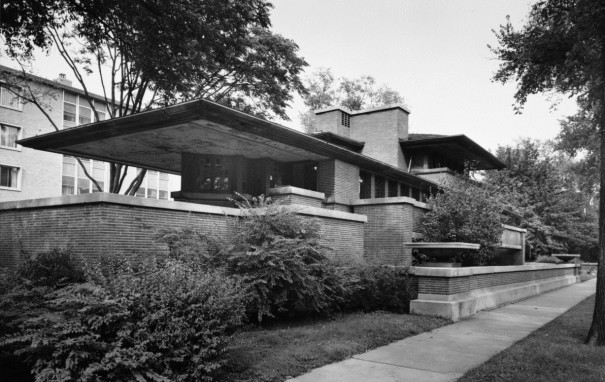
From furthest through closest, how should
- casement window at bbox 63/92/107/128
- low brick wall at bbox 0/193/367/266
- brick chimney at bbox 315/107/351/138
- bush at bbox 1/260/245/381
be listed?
casement window at bbox 63/92/107/128 → brick chimney at bbox 315/107/351/138 → low brick wall at bbox 0/193/367/266 → bush at bbox 1/260/245/381

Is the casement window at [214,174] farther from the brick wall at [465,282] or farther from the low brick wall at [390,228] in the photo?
the brick wall at [465,282]

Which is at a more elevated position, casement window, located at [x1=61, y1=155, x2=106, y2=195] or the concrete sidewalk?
casement window, located at [x1=61, y1=155, x2=106, y2=195]

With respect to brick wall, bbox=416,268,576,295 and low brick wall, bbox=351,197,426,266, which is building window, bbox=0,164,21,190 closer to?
low brick wall, bbox=351,197,426,266

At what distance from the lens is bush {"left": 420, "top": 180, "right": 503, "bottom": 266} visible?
53.6ft

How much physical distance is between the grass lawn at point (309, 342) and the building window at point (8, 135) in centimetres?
3314

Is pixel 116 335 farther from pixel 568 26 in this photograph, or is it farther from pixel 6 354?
pixel 568 26

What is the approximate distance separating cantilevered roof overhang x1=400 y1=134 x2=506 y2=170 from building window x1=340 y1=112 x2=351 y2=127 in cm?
404

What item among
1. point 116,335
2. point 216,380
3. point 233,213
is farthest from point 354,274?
point 116,335

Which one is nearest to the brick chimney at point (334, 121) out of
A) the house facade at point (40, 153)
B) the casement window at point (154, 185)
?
the house facade at point (40, 153)

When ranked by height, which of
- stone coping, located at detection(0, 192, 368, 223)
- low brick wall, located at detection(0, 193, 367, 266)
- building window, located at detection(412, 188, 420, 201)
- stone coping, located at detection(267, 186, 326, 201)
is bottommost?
low brick wall, located at detection(0, 193, 367, 266)

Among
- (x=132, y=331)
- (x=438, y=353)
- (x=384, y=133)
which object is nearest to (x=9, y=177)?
(x=384, y=133)

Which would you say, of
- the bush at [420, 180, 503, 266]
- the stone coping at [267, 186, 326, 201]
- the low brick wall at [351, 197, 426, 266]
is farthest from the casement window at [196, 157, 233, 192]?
the bush at [420, 180, 503, 266]

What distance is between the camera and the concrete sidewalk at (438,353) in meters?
6.34

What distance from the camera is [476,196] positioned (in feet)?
55.4
